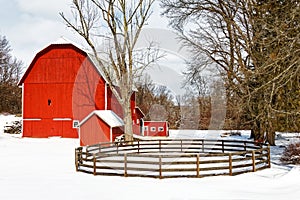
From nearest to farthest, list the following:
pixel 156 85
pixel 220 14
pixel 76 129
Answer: pixel 220 14 < pixel 76 129 < pixel 156 85

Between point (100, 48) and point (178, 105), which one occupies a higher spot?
point (100, 48)

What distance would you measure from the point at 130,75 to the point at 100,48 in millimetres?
4521

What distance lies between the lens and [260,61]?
11.6m

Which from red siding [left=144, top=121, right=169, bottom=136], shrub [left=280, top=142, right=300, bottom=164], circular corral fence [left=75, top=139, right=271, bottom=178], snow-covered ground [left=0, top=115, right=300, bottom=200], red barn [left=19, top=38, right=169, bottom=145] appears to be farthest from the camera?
red siding [left=144, top=121, right=169, bottom=136]

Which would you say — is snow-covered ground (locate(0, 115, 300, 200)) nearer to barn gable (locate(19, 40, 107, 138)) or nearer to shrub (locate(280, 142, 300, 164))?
shrub (locate(280, 142, 300, 164))

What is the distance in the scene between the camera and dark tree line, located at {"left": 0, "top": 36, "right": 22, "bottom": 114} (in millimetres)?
46819

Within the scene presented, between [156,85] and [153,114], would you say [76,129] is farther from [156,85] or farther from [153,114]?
[156,85]

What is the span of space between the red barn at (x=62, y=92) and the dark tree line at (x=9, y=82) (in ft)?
75.8

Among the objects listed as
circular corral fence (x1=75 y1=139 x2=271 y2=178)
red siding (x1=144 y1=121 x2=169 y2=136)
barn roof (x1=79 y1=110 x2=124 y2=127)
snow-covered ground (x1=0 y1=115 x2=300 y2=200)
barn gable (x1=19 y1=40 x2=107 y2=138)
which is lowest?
snow-covered ground (x1=0 y1=115 x2=300 y2=200)

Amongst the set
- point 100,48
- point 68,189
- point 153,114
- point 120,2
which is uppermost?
point 120,2

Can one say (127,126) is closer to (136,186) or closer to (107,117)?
(107,117)

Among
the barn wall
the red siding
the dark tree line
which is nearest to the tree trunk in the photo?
the barn wall

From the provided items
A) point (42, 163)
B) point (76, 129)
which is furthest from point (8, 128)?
point (42, 163)

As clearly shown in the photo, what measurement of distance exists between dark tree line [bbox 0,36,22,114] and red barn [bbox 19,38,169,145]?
2311 cm
